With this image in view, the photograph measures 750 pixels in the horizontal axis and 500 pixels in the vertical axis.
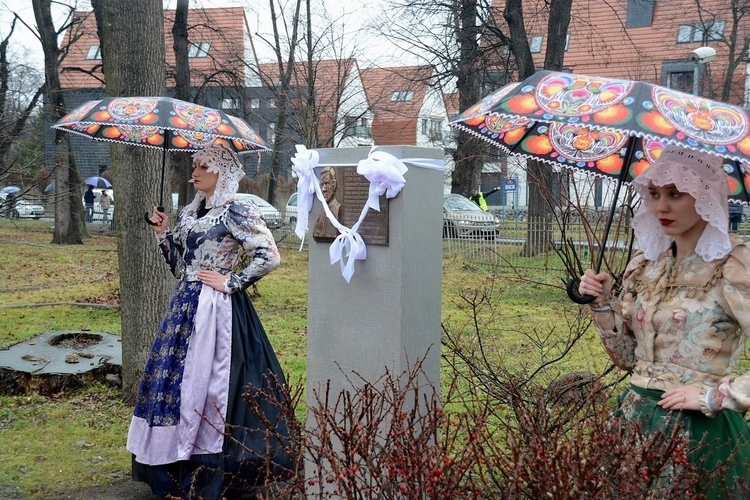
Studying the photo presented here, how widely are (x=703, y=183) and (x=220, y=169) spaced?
8.67ft

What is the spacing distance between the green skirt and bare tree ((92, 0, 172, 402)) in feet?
12.3

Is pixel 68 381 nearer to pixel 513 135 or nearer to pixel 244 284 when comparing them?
pixel 244 284

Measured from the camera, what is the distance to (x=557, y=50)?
543 inches

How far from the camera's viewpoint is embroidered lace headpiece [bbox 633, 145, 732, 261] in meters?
2.37

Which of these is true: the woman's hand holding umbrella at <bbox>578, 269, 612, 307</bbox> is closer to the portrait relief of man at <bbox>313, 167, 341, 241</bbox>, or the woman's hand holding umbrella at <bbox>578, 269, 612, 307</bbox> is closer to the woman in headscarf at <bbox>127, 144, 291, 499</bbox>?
the portrait relief of man at <bbox>313, 167, 341, 241</bbox>

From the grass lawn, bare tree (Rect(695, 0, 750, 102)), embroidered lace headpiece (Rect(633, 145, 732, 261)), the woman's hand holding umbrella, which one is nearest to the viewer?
embroidered lace headpiece (Rect(633, 145, 732, 261))

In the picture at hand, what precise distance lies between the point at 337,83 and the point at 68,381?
10118 millimetres

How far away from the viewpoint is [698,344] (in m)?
2.37

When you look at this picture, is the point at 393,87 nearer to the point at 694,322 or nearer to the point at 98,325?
the point at 98,325

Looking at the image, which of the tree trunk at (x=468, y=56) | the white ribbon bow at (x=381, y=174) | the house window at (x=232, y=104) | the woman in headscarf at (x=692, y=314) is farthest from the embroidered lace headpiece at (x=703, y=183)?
the house window at (x=232, y=104)

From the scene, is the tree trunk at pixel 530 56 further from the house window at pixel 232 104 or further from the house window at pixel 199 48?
the house window at pixel 232 104

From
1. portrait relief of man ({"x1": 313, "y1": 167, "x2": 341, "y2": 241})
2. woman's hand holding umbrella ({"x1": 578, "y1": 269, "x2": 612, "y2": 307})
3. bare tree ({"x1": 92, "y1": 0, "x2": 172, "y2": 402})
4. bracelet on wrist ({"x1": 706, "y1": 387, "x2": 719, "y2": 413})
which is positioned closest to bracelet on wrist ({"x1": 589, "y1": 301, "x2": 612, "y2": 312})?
woman's hand holding umbrella ({"x1": 578, "y1": 269, "x2": 612, "y2": 307})

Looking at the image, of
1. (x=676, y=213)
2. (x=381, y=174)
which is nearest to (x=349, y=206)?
(x=381, y=174)

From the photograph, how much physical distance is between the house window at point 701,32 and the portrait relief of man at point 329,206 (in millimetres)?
20551
